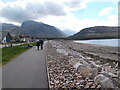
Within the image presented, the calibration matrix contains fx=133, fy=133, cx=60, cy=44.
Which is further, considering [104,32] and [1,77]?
[104,32]

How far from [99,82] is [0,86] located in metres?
4.54

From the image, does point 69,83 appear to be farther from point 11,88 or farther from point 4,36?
point 4,36

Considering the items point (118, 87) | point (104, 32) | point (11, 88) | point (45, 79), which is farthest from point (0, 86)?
point (104, 32)

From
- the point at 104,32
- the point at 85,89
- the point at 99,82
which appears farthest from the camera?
the point at 104,32

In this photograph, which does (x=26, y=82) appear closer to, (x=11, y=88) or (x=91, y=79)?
(x=11, y=88)

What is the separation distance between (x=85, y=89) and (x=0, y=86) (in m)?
3.87

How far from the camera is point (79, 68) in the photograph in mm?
8305

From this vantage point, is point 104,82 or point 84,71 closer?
point 104,82

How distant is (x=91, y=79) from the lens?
6641mm

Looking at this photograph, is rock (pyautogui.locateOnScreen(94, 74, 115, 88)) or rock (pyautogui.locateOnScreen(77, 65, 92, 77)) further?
rock (pyautogui.locateOnScreen(77, 65, 92, 77))

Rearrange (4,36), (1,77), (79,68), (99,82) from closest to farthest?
(99,82)
(1,77)
(79,68)
(4,36)

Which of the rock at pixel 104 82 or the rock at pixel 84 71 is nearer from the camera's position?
the rock at pixel 104 82

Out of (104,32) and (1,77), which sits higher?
(104,32)

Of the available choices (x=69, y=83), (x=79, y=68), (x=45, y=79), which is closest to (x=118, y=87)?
(x=69, y=83)
